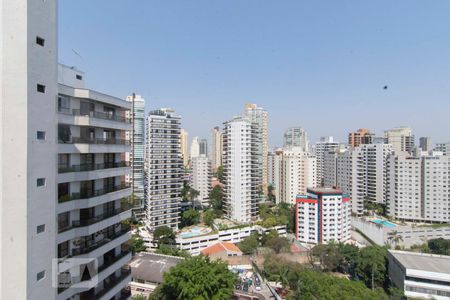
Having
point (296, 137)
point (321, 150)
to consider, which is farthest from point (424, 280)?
point (296, 137)

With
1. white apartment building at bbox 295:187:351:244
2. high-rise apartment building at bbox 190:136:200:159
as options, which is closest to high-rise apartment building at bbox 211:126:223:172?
high-rise apartment building at bbox 190:136:200:159

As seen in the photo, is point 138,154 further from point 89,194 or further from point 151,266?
point 89,194

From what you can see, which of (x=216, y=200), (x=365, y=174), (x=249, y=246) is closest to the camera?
(x=249, y=246)

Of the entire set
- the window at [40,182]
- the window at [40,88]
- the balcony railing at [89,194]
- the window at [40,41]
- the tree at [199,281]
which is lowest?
the tree at [199,281]

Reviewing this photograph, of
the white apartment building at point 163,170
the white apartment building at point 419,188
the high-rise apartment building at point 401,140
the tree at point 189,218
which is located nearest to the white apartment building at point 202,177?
the tree at point 189,218

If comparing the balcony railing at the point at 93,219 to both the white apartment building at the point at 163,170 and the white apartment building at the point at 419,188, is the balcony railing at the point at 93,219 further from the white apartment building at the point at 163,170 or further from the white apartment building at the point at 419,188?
the white apartment building at the point at 419,188

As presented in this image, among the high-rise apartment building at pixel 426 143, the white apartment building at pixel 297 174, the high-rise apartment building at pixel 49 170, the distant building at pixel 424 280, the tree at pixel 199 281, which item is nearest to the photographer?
the high-rise apartment building at pixel 49 170

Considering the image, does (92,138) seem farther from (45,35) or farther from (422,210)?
(422,210)
